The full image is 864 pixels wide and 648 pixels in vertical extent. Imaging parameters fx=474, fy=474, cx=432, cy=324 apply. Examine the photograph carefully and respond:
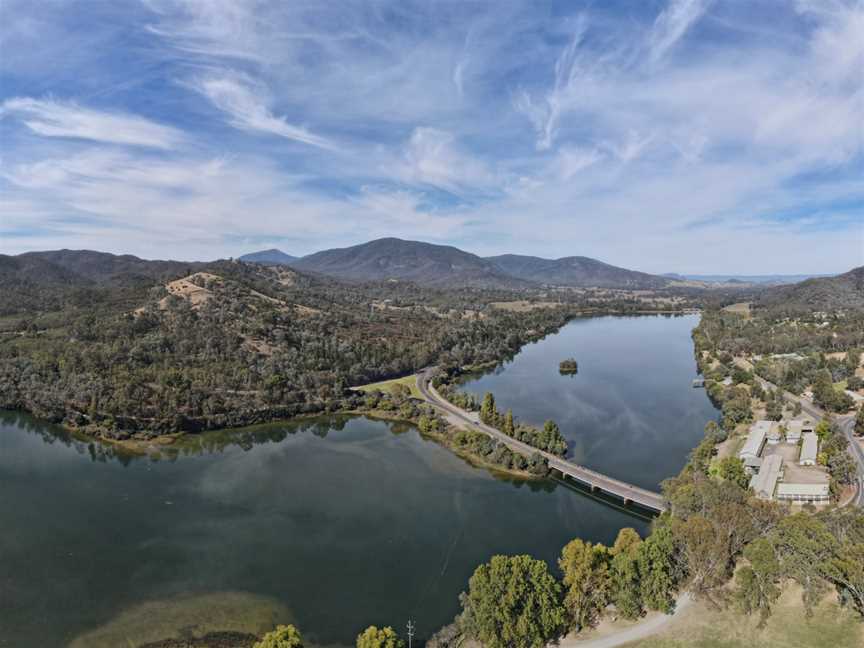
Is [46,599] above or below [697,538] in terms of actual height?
below

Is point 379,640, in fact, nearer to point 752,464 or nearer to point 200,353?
point 752,464

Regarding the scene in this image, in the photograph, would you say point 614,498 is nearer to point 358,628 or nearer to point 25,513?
point 358,628

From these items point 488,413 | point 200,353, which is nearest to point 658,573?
point 488,413

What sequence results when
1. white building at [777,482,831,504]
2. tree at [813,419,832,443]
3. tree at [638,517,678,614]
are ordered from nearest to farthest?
tree at [638,517,678,614]
white building at [777,482,831,504]
tree at [813,419,832,443]

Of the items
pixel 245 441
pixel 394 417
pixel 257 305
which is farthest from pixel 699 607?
pixel 257 305

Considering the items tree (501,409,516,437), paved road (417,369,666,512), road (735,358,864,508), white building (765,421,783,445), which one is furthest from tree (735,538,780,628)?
white building (765,421,783,445)

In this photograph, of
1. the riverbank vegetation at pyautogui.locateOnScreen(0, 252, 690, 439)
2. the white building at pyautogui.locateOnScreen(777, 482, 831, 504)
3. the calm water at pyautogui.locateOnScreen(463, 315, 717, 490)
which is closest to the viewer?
the white building at pyautogui.locateOnScreen(777, 482, 831, 504)

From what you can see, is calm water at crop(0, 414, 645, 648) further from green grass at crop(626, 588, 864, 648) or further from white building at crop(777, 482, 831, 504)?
white building at crop(777, 482, 831, 504)

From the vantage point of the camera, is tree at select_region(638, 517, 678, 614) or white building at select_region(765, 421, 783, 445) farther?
white building at select_region(765, 421, 783, 445)
